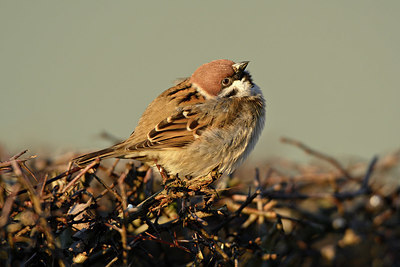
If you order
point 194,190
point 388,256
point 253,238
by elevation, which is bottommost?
point 388,256

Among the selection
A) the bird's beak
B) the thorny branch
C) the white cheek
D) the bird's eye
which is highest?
the bird's beak

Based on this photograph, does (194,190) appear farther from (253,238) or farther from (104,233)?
(253,238)

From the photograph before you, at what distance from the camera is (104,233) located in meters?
1.90

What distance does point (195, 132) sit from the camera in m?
3.45

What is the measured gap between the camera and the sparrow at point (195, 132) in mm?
3361

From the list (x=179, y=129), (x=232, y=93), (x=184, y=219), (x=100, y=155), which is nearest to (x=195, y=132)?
(x=179, y=129)

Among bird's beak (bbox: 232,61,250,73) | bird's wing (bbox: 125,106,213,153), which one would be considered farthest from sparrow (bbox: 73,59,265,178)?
bird's beak (bbox: 232,61,250,73)

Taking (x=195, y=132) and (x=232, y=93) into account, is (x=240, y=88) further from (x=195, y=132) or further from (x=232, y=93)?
(x=195, y=132)

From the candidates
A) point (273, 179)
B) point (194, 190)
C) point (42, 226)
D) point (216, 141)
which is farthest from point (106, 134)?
point (42, 226)

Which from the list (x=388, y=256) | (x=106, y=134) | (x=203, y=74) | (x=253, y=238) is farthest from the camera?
(x=203, y=74)

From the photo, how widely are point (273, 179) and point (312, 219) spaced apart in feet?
1.31

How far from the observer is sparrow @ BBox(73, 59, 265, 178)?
3361 millimetres

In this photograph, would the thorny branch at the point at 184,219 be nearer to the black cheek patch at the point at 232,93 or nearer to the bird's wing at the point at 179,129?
the bird's wing at the point at 179,129

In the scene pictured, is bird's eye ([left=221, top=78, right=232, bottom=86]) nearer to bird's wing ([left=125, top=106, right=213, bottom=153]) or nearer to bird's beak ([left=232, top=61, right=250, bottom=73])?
bird's beak ([left=232, top=61, right=250, bottom=73])
